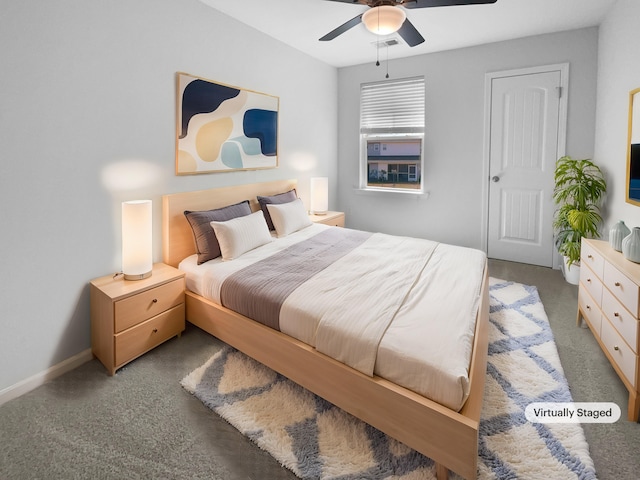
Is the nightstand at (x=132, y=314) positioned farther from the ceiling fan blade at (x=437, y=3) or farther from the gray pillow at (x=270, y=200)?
the ceiling fan blade at (x=437, y=3)

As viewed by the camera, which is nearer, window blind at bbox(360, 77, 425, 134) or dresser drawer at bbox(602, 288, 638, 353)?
dresser drawer at bbox(602, 288, 638, 353)

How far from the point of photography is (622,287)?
1859 millimetres

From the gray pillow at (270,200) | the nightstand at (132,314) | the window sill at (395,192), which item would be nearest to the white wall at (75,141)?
the nightstand at (132,314)

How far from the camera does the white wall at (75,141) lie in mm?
1893

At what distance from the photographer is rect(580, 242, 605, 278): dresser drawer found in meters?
2.22

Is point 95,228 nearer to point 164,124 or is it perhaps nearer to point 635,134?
point 164,124

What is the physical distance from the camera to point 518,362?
222 centimetres

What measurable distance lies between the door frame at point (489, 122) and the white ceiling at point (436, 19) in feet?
1.17

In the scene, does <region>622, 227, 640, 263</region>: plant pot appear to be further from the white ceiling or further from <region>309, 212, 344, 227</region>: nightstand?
<region>309, 212, 344, 227</region>: nightstand

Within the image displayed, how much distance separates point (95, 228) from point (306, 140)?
2.81 meters

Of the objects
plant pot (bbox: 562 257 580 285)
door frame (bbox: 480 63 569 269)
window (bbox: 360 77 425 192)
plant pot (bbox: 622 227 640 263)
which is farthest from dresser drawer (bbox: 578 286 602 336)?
window (bbox: 360 77 425 192)

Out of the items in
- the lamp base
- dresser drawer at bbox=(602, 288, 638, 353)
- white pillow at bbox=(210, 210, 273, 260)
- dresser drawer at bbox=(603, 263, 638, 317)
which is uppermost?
white pillow at bbox=(210, 210, 273, 260)

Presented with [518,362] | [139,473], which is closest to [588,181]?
[518,362]

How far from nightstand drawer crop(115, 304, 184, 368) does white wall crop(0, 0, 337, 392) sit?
14.6 inches
